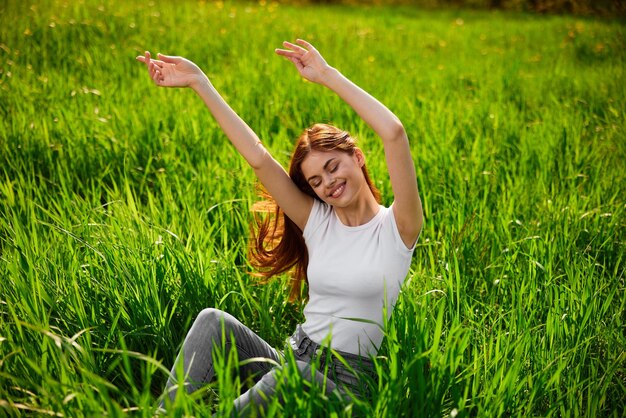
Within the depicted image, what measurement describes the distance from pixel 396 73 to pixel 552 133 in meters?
2.29

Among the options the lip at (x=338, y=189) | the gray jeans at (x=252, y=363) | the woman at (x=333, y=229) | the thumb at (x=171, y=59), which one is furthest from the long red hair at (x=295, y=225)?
the thumb at (x=171, y=59)

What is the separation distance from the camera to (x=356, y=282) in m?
1.95

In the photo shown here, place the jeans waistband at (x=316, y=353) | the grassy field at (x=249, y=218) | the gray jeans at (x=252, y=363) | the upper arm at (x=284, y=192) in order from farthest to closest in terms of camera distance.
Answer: the upper arm at (x=284, y=192) → the jeans waistband at (x=316, y=353) → the grassy field at (x=249, y=218) → the gray jeans at (x=252, y=363)

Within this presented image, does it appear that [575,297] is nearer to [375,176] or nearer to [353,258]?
[353,258]

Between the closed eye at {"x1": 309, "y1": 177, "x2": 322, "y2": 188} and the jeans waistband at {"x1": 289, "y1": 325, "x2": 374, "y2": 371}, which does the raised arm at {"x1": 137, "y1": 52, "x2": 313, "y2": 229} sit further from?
the jeans waistband at {"x1": 289, "y1": 325, "x2": 374, "y2": 371}

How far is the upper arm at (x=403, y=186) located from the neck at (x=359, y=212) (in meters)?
0.13

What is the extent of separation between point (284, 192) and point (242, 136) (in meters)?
0.23

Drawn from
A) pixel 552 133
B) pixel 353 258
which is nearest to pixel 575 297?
pixel 353 258

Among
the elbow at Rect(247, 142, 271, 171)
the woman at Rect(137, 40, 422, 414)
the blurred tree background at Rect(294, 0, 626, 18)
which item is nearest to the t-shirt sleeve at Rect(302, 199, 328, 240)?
the woman at Rect(137, 40, 422, 414)

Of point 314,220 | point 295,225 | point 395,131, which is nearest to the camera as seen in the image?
point 395,131

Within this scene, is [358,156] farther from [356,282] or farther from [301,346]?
[301,346]

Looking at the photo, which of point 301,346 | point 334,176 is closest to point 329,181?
point 334,176

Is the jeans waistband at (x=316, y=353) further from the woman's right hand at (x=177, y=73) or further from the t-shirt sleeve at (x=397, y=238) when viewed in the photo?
the woman's right hand at (x=177, y=73)

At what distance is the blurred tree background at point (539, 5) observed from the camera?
1415 cm
